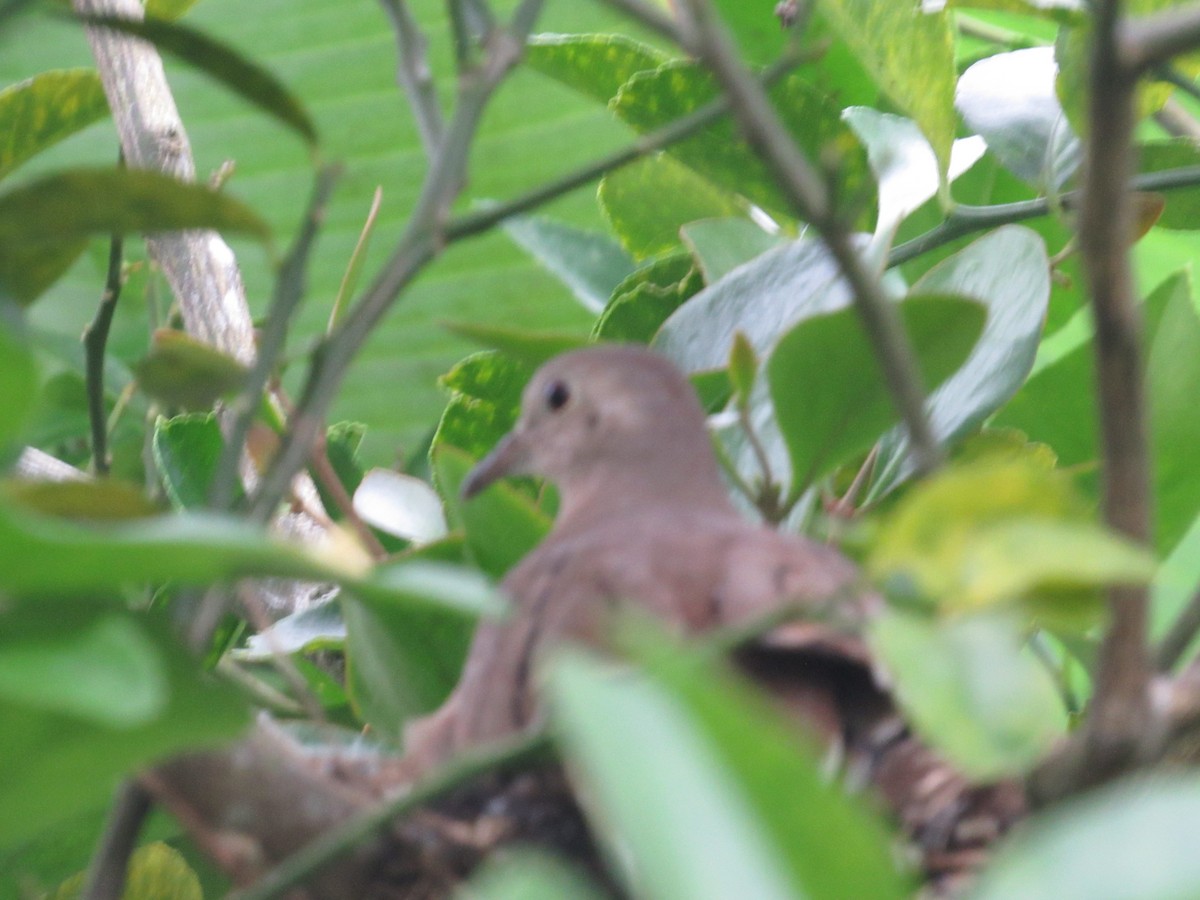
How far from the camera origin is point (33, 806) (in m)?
0.66

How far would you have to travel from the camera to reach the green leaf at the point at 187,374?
85cm

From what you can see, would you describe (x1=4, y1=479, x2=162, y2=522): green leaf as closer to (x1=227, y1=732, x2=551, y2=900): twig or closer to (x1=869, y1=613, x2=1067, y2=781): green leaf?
(x1=227, y1=732, x2=551, y2=900): twig

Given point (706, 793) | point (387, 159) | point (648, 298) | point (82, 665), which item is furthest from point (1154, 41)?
point (387, 159)

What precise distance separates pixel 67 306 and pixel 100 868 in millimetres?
2314

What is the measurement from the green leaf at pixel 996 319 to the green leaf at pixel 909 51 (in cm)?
17

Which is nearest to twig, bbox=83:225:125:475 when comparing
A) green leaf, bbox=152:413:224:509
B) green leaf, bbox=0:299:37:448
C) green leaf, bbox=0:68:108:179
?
green leaf, bbox=152:413:224:509

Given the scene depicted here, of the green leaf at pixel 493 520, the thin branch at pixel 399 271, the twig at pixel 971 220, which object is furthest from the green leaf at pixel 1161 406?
the thin branch at pixel 399 271

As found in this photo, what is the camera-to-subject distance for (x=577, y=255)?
166cm

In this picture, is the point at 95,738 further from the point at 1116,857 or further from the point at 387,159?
the point at 387,159

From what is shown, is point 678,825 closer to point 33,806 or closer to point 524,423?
point 33,806

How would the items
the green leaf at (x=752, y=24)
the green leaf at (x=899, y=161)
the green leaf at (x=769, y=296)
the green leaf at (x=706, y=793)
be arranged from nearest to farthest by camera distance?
1. the green leaf at (x=706, y=793)
2. the green leaf at (x=769, y=296)
3. the green leaf at (x=899, y=161)
4. the green leaf at (x=752, y=24)

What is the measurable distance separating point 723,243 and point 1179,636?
0.80m

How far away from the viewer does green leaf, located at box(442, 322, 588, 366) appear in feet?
3.39

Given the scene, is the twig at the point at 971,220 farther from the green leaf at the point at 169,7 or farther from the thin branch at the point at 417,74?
the green leaf at the point at 169,7
